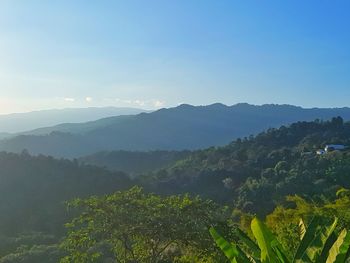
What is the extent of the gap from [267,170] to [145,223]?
44401 mm

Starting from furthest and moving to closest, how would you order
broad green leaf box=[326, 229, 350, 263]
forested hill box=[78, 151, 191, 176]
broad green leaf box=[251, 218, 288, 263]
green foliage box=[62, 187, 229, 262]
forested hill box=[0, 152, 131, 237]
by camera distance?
1. forested hill box=[78, 151, 191, 176]
2. forested hill box=[0, 152, 131, 237]
3. green foliage box=[62, 187, 229, 262]
4. broad green leaf box=[251, 218, 288, 263]
5. broad green leaf box=[326, 229, 350, 263]

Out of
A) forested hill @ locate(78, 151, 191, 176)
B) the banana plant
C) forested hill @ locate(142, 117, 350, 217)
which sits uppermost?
the banana plant

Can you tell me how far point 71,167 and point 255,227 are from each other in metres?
64.4

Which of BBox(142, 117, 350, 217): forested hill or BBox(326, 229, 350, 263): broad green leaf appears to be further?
BBox(142, 117, 350, 217): forested hill

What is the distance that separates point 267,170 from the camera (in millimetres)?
54500

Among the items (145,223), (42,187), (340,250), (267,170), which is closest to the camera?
(340,250)

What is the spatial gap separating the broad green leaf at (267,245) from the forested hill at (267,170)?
34345 millimetres

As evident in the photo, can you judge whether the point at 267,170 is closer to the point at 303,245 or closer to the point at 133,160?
the point at 133,160

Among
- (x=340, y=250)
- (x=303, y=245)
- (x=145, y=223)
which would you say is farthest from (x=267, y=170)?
(x=340, y=250)

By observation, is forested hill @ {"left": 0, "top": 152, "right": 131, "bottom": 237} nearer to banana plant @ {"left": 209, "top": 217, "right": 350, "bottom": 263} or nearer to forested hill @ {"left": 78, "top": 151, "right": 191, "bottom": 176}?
forested hill @ {"left": 78, "top": 151, "right": 191, "bottom": 176}

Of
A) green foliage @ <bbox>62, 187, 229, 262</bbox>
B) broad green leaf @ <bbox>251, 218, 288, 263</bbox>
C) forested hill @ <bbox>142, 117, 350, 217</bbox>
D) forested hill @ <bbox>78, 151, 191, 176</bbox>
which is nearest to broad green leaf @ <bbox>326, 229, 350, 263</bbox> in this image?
broad green leaf @ <bbox>251, 218, 288, 263</bbox>

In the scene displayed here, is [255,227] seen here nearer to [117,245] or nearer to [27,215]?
[117,245]

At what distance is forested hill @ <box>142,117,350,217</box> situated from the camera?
43.6m

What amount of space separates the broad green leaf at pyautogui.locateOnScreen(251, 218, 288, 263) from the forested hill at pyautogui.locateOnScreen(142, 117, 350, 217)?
34.3m
